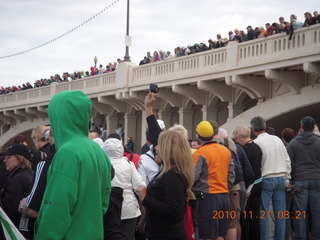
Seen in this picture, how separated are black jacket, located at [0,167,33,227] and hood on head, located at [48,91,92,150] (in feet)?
6.92

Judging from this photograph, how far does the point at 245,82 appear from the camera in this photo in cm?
Answer: 1917

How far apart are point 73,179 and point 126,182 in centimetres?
313

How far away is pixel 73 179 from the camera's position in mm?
3328

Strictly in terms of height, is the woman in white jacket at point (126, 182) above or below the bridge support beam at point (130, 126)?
below

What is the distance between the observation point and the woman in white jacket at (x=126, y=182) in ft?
21.0

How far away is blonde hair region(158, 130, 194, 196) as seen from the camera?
5.20m

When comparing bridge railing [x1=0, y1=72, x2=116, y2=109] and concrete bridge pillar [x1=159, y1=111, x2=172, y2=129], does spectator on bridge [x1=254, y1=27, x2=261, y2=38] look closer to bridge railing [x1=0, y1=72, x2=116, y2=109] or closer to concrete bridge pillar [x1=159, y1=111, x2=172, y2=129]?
concrete bridge pillar [x1=159, y1=111, x2=172, y2=129]

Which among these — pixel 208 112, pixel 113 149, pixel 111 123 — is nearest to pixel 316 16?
pixel 208 112

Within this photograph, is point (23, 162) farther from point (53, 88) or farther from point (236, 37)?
point (53, 88)

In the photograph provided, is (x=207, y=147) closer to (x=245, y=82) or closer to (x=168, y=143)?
(x=168, y=143)

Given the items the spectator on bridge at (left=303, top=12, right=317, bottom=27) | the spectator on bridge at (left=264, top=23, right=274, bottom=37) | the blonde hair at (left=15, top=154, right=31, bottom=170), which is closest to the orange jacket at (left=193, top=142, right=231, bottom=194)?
the blonde hair at (left=15, top=154, right=31, bottom=170)

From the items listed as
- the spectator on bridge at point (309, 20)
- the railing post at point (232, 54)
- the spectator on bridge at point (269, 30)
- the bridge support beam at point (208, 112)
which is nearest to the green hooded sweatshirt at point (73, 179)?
the spectator on bridge at point (309, 20)

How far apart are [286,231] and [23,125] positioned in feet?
116

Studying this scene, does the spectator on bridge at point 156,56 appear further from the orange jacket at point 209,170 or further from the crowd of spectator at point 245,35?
the orange jacket at point 209,170
